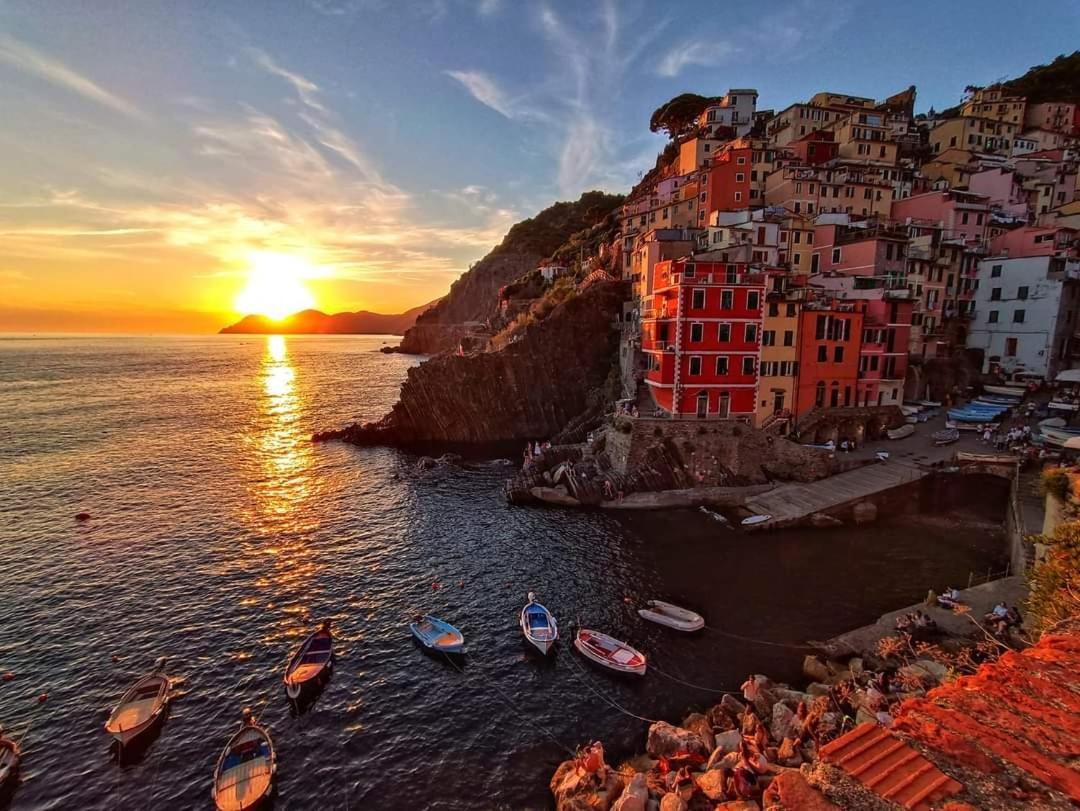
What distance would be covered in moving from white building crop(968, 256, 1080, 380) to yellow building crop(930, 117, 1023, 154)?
4105 centimetres

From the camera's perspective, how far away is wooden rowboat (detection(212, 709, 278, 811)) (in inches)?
763

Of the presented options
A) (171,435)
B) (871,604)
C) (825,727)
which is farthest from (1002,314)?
(171,435)

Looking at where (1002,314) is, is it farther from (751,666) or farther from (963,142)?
(751,666)

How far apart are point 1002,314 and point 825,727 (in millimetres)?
65980

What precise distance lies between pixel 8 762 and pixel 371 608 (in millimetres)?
16122

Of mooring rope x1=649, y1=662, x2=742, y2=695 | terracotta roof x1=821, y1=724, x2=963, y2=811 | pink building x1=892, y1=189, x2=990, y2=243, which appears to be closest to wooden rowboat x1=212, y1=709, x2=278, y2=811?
mooring rope x1=649, y1=662, x2=742, y2=695

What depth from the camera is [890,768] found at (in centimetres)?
848

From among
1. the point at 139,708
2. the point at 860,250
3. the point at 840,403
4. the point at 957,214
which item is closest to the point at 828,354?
the point at 840,403

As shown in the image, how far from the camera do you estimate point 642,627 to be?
2933 centimetres

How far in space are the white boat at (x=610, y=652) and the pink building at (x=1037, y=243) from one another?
223 feet

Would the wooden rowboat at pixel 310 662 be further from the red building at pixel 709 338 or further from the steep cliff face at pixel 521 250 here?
the steep cliff face at pixel 521 250

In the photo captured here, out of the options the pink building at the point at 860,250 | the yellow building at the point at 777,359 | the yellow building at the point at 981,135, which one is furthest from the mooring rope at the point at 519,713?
the yellow building at the point at 981,135

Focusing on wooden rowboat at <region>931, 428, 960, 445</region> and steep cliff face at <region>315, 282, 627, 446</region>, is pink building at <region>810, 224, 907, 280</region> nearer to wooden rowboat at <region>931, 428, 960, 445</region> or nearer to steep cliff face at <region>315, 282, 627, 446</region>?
wooden rowboat at <region>931, 428, 960, 445</region>

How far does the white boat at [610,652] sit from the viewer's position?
1005 inches
